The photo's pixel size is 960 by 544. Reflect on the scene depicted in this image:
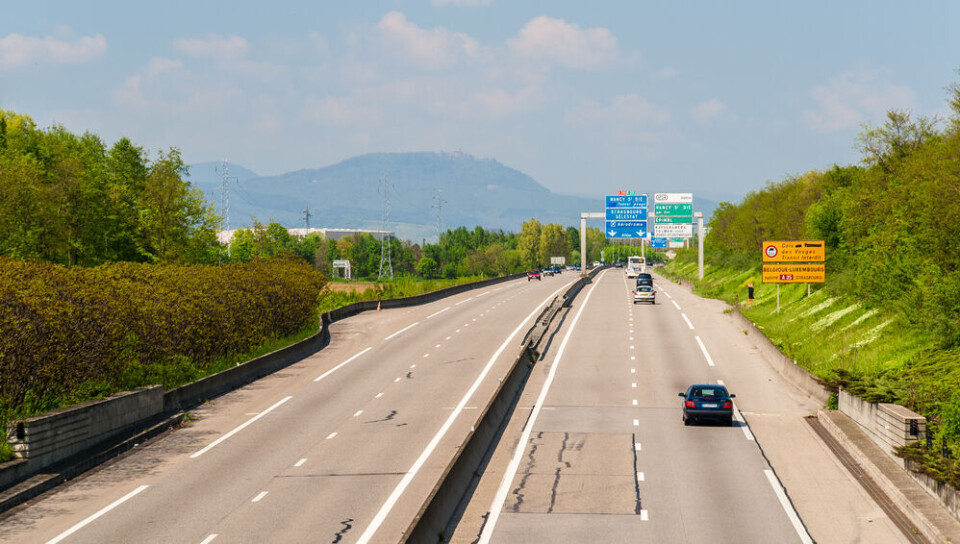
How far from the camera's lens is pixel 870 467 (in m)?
22.0

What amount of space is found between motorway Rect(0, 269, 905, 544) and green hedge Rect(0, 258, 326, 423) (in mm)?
3278

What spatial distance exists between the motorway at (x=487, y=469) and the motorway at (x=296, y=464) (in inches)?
2.7

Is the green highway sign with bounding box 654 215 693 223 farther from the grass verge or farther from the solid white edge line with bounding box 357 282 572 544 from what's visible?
the solid white edge line with bounding box 357 282 572 544

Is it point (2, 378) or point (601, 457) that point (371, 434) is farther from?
point (2, 378)

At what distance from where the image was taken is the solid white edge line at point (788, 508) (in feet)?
56.0

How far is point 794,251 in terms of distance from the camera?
5972 cm

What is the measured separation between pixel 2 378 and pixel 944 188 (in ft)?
118

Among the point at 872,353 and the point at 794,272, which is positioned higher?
the point at 794,272

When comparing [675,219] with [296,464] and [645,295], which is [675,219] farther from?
[296,464]

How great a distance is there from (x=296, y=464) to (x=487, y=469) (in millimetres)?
4922

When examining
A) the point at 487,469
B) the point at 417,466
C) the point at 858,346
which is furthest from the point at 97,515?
the point at 858,346

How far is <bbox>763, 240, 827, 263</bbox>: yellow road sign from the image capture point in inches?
2341

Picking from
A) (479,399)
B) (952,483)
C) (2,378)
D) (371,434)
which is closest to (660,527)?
(952,483)

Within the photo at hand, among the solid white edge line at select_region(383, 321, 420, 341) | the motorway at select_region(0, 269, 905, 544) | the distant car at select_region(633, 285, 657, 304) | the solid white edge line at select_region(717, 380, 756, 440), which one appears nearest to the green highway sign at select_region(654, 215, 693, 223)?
the distant car at select_region(633, 285, 657, 304)
